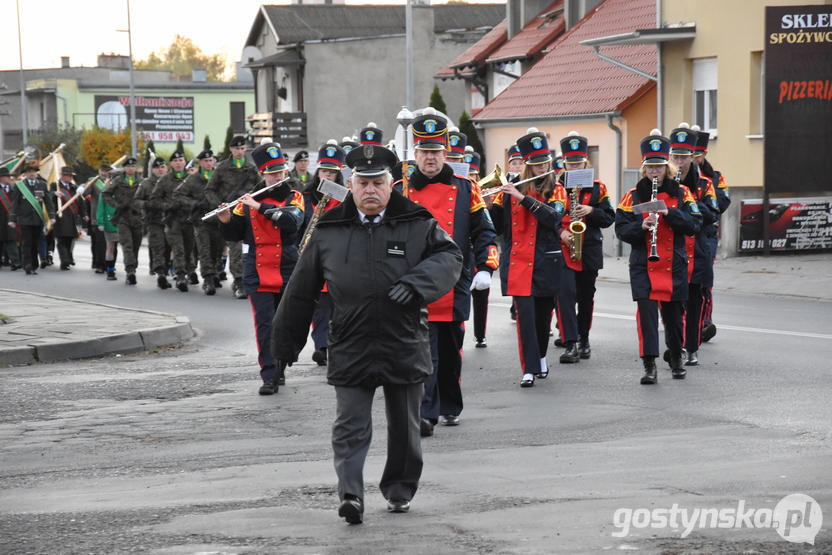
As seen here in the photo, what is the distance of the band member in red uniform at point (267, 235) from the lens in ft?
34.0

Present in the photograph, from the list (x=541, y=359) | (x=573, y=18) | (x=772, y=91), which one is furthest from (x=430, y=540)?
(x=573, y=18)

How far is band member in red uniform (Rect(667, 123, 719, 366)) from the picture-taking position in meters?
11.0

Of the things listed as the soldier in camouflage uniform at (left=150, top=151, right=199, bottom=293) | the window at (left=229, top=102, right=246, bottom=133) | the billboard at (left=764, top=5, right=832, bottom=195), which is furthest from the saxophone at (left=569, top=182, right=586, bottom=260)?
the window at (left=229, top=102, right=246, bottom=133)

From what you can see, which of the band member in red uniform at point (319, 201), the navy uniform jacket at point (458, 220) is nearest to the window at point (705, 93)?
the band member in red uniform at point (319, 201)

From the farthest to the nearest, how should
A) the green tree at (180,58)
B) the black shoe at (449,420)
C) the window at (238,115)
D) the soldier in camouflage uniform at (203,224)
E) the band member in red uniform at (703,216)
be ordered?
the green tree at (180,58) → the window at (238,115) → the soldier in camouflage uniform at (203,224) → the band member in red uniform at (703,216) → the black shoe at (449,420)

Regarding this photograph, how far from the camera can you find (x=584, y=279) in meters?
11.6

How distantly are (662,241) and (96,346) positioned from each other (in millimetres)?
5847

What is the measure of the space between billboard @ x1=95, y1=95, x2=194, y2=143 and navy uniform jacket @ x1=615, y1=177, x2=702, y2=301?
70560 millimetres

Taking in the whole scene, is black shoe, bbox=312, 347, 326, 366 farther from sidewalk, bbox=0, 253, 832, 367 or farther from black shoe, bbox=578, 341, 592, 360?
black shoe, bbox=578, 341, 592, 360

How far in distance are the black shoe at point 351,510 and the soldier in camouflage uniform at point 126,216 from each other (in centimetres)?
1588

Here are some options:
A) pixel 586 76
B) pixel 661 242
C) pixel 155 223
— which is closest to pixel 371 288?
pixel 661 242

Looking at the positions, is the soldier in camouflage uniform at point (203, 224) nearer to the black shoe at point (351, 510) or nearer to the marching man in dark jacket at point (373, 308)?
the marching man in dark jacket at point (373, 308)

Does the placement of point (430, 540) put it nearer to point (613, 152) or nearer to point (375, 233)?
point (375, 233)

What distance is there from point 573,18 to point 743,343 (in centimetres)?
2649
